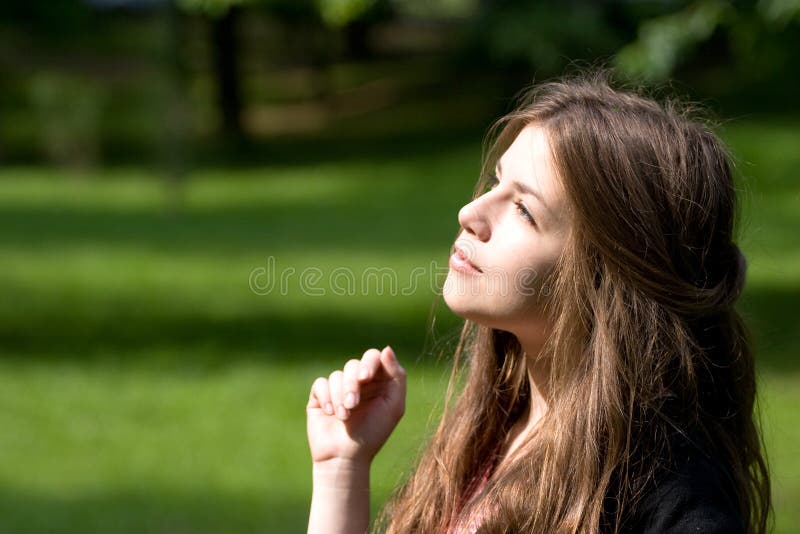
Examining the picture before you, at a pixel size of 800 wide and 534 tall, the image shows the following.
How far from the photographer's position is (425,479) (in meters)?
2.19

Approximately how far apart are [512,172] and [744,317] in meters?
0.53

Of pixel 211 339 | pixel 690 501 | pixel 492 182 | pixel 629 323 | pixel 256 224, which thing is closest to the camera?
pixel 690 501

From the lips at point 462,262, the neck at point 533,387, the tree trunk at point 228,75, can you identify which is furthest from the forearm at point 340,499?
the tree trunk at point 228,75

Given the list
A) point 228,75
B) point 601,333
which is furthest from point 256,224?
point 601,333

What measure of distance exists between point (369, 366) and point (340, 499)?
0.79 ft

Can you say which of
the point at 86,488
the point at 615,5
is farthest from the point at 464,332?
the point at 615,5

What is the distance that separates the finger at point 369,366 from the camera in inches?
75.6

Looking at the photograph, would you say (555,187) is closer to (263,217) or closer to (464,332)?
(464,332)

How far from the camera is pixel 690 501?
5.62ft

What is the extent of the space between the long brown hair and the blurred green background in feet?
1.31

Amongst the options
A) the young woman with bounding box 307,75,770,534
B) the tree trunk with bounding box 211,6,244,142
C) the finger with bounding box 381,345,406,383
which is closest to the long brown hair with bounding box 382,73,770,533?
the young woman with bounding box 307,75,770,534

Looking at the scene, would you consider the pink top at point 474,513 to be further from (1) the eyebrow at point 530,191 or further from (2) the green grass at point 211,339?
(1) the eyebrow at point 530,191

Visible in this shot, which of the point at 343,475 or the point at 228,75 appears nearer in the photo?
the point at 343,475

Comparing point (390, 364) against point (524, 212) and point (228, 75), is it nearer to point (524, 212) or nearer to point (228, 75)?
point (524, 212)
